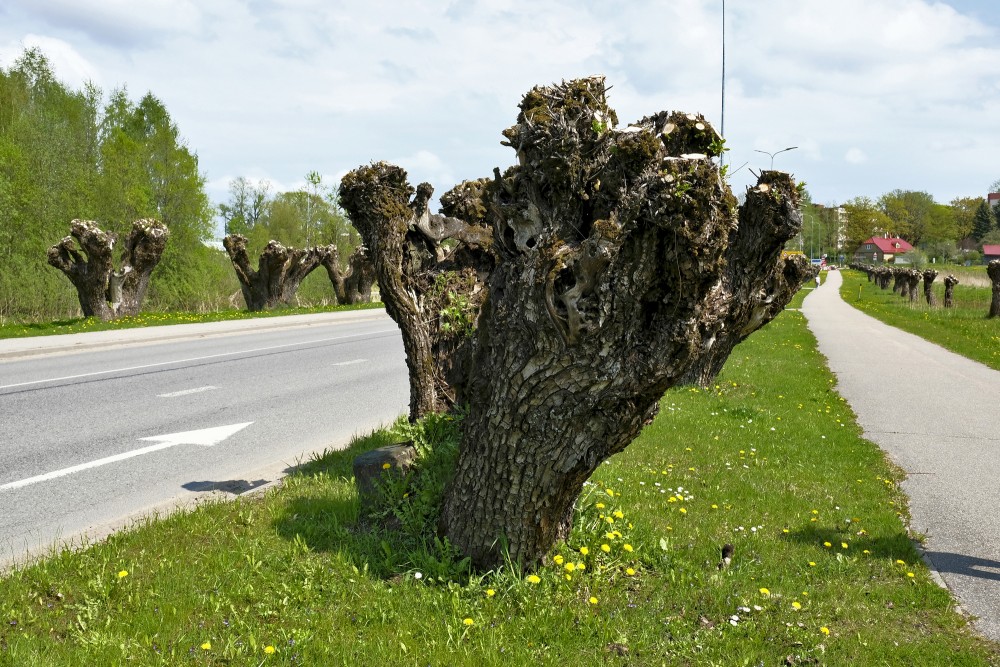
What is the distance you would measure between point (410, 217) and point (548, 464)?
3317 millimetres

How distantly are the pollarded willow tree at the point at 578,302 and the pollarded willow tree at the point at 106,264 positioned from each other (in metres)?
20.0

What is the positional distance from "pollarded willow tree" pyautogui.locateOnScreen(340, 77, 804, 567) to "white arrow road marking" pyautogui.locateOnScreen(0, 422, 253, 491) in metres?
4.14

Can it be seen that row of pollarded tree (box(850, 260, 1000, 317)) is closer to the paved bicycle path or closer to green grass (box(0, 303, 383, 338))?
the paved bicycle path

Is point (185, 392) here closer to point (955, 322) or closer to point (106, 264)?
point (106, 264)

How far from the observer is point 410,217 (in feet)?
20.9

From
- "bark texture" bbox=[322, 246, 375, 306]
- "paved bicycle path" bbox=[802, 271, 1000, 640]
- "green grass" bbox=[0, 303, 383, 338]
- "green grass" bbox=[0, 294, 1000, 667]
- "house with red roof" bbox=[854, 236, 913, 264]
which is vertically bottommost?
"paved bicycle path" bbox=[802, 271, 1000, 640]

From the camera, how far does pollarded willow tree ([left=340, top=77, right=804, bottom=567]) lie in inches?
127

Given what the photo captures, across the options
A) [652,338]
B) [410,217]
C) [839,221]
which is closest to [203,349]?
[410,217]

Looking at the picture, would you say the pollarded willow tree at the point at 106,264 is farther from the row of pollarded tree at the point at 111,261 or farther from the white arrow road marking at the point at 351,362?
the white arrow road marking at the point at 351,362

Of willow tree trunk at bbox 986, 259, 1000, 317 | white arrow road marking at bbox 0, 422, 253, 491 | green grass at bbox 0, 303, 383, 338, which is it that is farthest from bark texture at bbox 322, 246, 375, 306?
white arrow road marking at bbox 0, 422, 253, 491

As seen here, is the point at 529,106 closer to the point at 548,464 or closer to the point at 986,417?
the point at 548,464

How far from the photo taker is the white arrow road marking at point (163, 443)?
6.27 metres

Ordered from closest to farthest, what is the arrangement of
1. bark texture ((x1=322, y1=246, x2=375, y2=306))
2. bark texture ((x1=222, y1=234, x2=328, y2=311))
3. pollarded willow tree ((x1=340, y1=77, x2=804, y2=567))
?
pollarded willow tree ((x1=340, y1=77, x2=804, y2=567)) < bark texture ((x1=222, y1=234, x2=328, y2=311)) < bark texture ((x1=322, y1=246, x2=375, y2=306))

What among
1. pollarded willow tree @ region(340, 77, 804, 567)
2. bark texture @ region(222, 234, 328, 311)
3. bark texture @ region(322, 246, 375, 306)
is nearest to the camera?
pollarded willow tree @ region(340, 77, 804, 567)
